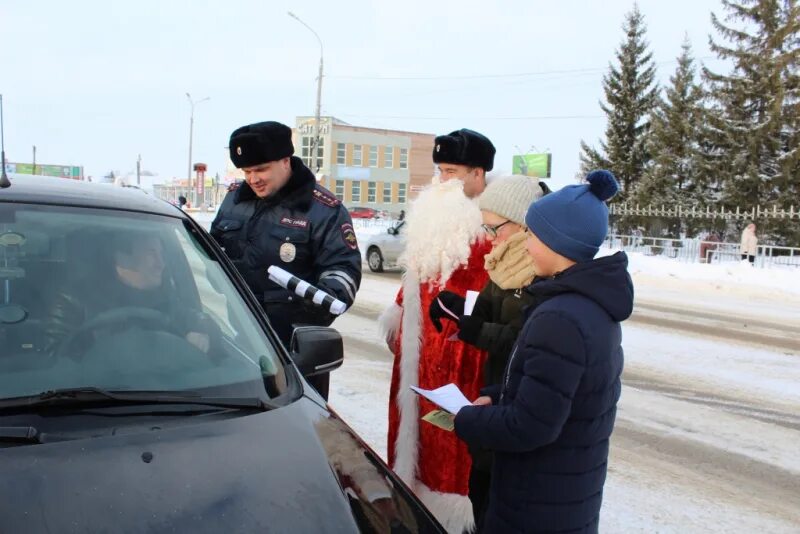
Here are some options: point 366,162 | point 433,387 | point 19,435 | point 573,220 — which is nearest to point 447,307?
point 433,387

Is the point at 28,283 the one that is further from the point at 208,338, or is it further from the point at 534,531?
the point at 534,531

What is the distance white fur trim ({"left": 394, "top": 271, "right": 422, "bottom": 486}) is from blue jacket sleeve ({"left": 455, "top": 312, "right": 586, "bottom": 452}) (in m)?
1.15

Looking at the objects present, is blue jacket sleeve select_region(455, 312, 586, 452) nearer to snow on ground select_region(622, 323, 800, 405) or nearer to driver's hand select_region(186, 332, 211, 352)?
driver's hand select_region(186, 332, 211, 352)

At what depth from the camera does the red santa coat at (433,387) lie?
295 centimetres

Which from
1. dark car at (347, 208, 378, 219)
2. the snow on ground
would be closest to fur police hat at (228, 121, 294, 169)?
the snow on ground

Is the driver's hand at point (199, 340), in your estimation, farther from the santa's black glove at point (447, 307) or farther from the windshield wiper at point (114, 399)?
the santa's black glove at point (447, 307)

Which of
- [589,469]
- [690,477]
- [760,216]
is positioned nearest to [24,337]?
[589,469]

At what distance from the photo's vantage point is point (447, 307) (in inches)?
109

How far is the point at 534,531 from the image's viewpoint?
1956 mm

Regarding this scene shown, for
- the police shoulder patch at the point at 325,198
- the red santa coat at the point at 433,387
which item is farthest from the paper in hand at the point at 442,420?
the police shoulder patch at the point at 325,198

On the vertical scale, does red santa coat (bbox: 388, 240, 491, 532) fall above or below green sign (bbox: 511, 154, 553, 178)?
below

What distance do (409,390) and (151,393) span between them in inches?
53.5

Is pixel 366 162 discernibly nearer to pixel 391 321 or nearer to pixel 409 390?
pixel 391 321

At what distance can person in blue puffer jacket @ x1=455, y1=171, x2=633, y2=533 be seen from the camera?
1.84 m
